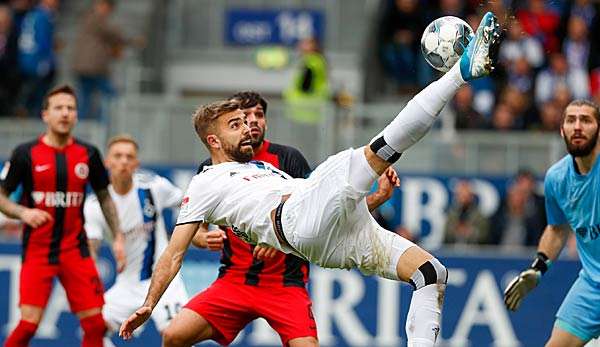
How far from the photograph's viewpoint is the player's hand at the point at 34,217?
11.2 m

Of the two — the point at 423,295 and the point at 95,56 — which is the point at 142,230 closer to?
the point at 423,295

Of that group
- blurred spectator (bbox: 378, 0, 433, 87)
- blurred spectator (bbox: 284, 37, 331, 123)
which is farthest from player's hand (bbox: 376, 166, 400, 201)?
blurred spectator (bbox: 378, 0, 433, 87)

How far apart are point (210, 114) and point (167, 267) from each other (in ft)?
3.51

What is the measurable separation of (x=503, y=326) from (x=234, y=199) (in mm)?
6725

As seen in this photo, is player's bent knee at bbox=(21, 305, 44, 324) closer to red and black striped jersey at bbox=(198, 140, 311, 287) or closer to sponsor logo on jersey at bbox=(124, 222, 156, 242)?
sponsor logo on jersey at bbox=(124, 222, 156, 242)

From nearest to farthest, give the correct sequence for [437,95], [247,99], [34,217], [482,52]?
[482,52]
[437,95]
[247,99]
[34,217]

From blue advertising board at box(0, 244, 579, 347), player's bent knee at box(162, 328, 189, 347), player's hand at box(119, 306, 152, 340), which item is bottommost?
blue advertising board at box(0, 244, 579, 347)

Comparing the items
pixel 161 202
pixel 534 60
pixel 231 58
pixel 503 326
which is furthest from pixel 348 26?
pixel 161 202

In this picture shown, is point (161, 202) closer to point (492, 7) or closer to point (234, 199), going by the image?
point (234, 199)

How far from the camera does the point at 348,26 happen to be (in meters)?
21.5

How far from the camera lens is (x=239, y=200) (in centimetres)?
898

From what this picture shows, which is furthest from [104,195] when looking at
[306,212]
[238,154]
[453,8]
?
[453,8]

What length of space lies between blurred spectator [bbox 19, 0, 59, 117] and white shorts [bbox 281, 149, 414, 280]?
10.9 metres

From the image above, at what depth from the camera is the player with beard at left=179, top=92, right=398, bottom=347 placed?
973 cm
